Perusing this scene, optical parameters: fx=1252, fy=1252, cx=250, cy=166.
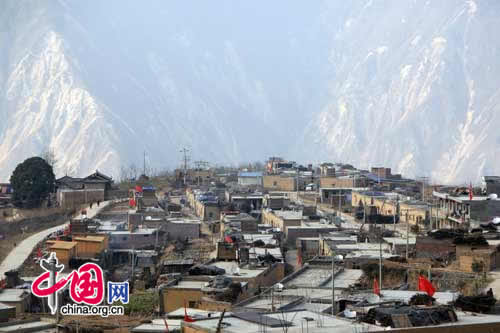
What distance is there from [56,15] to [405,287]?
7798 cm

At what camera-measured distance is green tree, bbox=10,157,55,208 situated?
38094mm

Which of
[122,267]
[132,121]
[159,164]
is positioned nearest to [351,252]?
[122,267]

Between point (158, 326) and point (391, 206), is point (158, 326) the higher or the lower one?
the lower one

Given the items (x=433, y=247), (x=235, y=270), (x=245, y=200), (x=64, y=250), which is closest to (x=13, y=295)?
(x=235, y=270)

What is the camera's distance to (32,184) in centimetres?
3809

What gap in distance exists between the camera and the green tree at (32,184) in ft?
125

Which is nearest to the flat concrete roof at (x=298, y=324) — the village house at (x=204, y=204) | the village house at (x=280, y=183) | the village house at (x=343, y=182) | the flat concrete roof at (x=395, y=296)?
the flat concrete roof at (x=395, y=296)

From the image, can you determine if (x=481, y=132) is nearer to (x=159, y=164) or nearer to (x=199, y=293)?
(x=159, y=164)

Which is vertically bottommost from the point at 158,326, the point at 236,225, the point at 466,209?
the point at 158,326

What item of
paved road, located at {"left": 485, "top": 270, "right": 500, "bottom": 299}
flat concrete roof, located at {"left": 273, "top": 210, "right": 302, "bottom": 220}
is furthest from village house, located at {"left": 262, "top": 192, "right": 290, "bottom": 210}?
paved road, located at {"left": 485, "top": 270, "right": 500, "bottom": 299}

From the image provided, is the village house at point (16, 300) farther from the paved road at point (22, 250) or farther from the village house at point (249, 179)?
the village house at point (249, 179)

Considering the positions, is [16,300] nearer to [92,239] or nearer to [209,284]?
[209,284]

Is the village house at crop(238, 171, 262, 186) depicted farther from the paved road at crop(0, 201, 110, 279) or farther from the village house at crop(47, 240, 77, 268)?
the village house at crop(47, 240, 77, 268)

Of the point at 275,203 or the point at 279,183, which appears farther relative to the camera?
the point at 279,183
